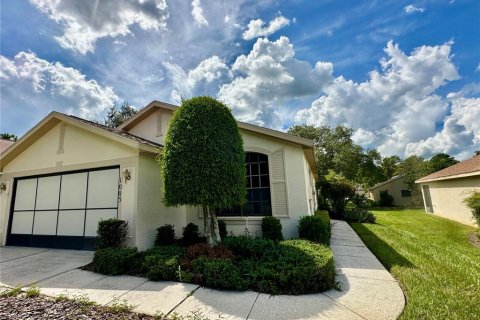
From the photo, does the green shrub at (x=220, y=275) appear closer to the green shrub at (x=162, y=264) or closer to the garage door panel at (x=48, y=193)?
the green shrub at (x=162, y=264)

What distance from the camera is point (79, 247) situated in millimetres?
8203

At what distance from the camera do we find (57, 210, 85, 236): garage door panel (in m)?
8.35

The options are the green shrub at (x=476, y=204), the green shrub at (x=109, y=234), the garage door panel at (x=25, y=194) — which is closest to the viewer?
the green shrub at (x=109, y=234)

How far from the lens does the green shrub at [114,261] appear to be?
18.3ft

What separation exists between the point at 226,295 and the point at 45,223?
28.7 ft

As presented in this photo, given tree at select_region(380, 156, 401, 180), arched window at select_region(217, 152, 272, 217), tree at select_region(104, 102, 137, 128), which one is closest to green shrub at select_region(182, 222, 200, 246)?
arched window at select_region(217, 152, 272, 217)

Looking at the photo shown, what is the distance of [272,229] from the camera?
7.95 m

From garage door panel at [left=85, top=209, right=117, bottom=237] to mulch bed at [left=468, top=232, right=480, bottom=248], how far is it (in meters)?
13.9

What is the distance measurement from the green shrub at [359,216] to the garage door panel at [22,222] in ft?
57.2

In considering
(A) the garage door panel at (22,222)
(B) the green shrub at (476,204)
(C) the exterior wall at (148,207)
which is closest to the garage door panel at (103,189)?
(C) the exterior wall at (148,207)

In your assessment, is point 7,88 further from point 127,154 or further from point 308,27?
point 308,27

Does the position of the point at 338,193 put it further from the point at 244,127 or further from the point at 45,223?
the point at 45,223

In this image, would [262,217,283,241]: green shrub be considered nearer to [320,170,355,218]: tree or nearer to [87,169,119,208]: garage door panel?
[87,169,119,208]: garage door panel

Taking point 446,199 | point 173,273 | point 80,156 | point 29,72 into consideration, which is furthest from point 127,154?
point 446,199
